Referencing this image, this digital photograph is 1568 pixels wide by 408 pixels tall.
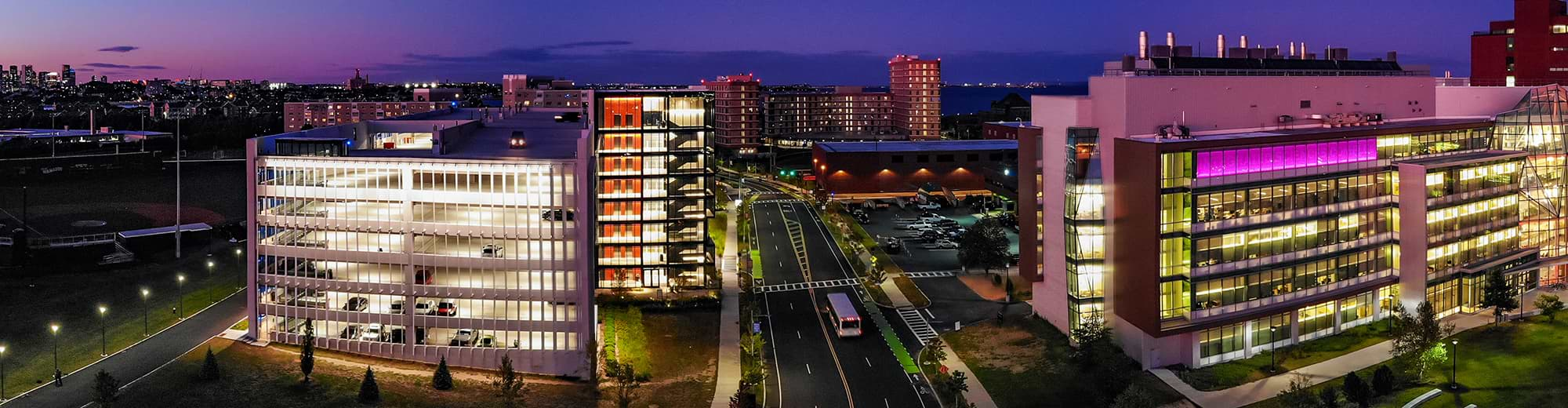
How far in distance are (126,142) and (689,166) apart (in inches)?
5656

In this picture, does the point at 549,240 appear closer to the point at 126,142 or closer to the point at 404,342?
the point at 404,342

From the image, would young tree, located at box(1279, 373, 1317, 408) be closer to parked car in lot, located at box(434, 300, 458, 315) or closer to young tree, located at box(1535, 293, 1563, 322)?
young tree, located at box(1535, 293, 1563, 322)

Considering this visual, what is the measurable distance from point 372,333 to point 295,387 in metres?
7.88

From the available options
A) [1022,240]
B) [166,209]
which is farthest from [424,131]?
[166,209]

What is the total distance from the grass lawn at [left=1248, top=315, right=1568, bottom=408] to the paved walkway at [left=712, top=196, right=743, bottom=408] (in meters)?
28.6

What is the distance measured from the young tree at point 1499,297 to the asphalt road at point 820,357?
3903cm

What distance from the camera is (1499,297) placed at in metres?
67.0

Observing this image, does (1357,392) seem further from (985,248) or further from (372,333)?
(372,333)

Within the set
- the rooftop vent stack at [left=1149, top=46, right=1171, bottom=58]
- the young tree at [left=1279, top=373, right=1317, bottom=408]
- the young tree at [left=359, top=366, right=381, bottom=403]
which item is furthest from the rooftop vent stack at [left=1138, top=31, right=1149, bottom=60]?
the young tree at [left=359, top=366, right=381, bottom=403]

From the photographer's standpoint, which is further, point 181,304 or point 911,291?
point 911,291

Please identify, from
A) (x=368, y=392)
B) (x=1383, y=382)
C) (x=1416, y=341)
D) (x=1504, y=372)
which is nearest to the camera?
(x=368, y=392)

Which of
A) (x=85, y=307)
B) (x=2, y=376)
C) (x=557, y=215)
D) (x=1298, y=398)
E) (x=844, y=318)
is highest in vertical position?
(x=557, y=215)

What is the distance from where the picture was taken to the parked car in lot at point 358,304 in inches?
2402

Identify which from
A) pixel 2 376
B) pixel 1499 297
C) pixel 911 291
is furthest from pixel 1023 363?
pixel 2 376
